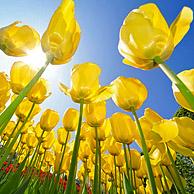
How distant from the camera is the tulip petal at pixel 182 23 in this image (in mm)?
1069

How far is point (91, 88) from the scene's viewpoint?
1.76 meters

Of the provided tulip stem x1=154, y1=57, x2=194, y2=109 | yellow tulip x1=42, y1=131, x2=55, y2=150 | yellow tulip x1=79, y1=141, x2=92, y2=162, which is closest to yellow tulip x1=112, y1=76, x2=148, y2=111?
tulip stem x1=154, y1=57, x2=194, y2=109

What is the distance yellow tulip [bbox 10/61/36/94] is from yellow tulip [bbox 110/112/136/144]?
2.66ft

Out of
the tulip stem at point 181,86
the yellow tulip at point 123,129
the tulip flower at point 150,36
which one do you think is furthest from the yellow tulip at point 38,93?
the tulip stem at point 181,86

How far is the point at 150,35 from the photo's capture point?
1.07 m

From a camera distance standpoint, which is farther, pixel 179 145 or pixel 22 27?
pixel 179 145

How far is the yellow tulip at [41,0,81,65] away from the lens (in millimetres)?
1192

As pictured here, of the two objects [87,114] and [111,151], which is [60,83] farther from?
[111,151]

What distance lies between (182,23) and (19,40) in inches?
32.7

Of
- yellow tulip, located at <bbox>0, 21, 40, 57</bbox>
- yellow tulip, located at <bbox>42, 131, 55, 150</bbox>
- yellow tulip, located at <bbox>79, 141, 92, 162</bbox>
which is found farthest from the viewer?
yellow tulip, located at <bbox>42, 131, 55, 150</bbox>

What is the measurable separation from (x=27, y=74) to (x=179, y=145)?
1.34 m

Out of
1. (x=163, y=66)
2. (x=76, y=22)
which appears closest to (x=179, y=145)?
(x=163, y=66)

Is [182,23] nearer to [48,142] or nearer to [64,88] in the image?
→ [64,88]

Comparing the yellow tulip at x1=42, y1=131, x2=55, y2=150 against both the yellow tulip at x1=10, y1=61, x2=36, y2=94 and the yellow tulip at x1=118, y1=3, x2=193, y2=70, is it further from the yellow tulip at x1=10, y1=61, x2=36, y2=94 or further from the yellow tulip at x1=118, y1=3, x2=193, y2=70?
the yellow tulip at x1=118, y1=3, x2=193, y2=70
